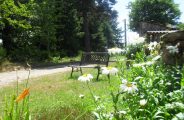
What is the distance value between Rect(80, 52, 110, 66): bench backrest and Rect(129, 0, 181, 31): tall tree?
38.9 m

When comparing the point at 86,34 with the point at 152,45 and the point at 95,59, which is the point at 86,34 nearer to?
the point at 95,59

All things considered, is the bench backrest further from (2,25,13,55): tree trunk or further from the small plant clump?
(2,25,13,55): tree trunk

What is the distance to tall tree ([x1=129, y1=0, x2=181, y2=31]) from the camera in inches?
2114

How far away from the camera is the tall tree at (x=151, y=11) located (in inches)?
2114

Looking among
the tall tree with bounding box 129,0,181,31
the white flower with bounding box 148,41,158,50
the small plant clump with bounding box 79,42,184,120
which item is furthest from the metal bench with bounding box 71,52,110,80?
the tall tree with bounding box 129,0,181,31

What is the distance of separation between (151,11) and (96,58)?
134 feet

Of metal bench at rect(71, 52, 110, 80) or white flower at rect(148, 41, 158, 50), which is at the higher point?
white flower at rect(148, 41, 158, 50)

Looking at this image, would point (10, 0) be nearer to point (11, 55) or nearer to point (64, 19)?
point (11, 55)

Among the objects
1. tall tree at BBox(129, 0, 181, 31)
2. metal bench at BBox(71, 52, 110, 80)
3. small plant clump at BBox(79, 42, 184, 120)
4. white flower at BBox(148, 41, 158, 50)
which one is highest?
tall tree at BBox(129, 0, 181, 31)

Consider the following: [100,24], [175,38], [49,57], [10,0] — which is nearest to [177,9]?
[100,24]

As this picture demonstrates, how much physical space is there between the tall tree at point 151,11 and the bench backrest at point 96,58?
38.9 metres

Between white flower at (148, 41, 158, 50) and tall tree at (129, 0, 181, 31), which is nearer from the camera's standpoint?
white flower at (148, 41, 158, 50)

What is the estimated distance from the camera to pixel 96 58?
14875mm

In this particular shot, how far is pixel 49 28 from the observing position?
2667 centimetres
